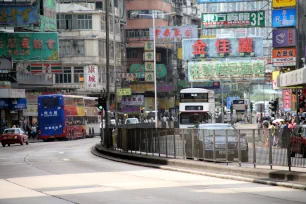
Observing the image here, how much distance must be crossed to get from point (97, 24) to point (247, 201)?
3616 inches

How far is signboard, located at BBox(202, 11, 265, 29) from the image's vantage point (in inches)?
2672

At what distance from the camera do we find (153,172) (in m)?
28.8

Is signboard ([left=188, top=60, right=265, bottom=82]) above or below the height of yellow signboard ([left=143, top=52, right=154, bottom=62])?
below

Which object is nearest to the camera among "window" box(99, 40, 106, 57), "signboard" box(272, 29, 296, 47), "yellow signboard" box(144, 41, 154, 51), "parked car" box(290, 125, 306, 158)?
"parked car" box(290, 125, 306, 158)

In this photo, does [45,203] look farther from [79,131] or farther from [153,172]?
[79,131]

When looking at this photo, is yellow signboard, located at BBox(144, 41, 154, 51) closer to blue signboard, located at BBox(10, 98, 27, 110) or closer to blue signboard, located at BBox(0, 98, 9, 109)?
blue signboard, located at BBox(10, 98, 27, 110)

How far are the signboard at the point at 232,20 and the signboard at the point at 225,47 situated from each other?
58.1 feet

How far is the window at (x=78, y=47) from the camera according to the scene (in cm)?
10706

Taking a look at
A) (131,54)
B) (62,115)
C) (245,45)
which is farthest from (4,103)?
(131,54)

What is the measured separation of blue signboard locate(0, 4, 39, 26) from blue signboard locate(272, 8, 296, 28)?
19.2 m

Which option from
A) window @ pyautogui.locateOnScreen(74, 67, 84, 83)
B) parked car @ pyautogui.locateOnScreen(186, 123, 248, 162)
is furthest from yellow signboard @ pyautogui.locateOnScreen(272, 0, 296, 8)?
window @ pyautogui.locateOnScreen(74, 67, 84, 83)

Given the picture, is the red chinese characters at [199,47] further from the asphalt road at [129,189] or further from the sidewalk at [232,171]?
the asphalt road at [129,189]

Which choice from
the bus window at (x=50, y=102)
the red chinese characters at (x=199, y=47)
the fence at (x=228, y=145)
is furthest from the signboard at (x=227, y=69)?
the fence at (x=228, y=145)

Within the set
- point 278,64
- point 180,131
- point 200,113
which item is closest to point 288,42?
point 278,64
